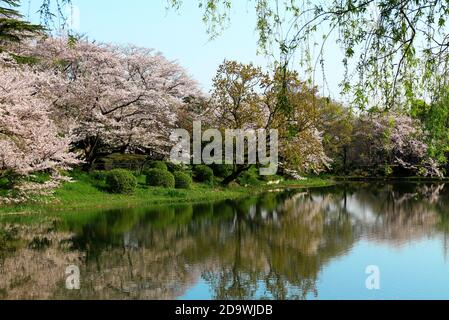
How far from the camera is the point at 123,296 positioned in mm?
7891

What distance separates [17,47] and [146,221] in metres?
13.7

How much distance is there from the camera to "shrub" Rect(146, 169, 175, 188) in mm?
23469

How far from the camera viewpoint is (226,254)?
11320mm

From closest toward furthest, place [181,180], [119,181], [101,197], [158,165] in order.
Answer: [101,197] < [119,181] < [181,180] < [158,165]

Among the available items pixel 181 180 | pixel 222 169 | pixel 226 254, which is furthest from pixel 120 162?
pixel 226 254

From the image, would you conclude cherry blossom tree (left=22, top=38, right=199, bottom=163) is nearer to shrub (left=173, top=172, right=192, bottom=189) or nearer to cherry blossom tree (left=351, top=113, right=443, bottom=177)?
shrub (left=173, top=172, right=192, bottom=189)

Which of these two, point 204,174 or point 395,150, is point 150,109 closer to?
point 204,174

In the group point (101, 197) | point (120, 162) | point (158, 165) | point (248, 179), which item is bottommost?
point (101, 197)

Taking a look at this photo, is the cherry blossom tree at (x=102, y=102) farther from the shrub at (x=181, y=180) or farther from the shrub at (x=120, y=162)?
the shrub at (x=181, y=180)

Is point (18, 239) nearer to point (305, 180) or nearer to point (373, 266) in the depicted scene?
point (373, 266)

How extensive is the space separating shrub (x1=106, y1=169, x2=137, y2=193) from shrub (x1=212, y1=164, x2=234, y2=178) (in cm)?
846

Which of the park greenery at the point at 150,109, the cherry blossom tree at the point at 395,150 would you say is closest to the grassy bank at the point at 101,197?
the park greenery at the point at 150,109

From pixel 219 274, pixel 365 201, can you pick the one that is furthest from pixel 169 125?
pixel 219 274

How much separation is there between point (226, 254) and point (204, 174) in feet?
52.6
